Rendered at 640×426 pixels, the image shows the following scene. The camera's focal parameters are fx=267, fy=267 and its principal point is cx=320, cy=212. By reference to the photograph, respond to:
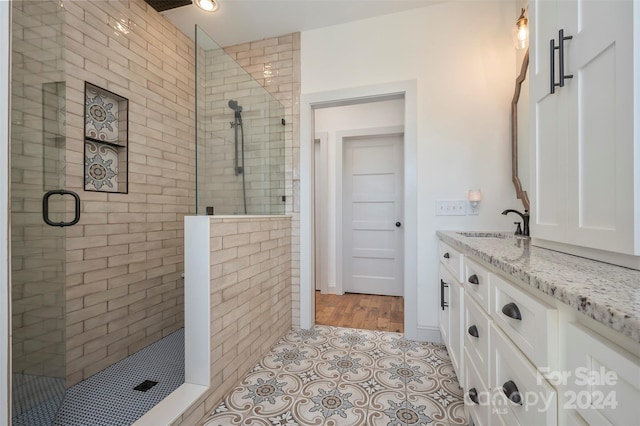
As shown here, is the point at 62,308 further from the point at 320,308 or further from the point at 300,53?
the point at 300,53

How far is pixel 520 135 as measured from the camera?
1.94 metres

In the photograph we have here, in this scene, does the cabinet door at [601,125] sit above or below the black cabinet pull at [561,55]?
below

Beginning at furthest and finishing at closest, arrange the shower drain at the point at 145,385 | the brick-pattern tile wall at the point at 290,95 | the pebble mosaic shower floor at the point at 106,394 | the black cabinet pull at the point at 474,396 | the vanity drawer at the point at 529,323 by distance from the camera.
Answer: the brick-pattern tile wall at the point at 290,95, the shower drain at the point at 145,385, the pebble mosaic shower floor at the point at 106,394, the black cabinet pull at the point at 474,396, the vanity drawer at the point at 529,323

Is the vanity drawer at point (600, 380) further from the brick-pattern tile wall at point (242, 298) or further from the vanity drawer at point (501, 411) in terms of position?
the brick-pattern tile wall at point (242, 298)

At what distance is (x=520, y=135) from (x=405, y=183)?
33.7 inches

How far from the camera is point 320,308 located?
3010 millimetres

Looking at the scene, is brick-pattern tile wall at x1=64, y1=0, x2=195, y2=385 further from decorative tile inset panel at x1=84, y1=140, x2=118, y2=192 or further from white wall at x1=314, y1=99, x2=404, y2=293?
white wall at x1=314, y1=99, x2=404, y2=293

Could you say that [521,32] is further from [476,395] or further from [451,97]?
[476,395]

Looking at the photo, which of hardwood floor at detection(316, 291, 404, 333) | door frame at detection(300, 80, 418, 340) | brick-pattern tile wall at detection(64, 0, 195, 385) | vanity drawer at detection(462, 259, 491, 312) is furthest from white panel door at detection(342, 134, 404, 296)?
vanity drawer at detection(462, 259, 491, 312)

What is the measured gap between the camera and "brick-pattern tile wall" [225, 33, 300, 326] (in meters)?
2.50

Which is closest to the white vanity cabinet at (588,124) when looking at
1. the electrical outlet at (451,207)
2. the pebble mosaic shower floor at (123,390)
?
the electrical outlet at (451,207)

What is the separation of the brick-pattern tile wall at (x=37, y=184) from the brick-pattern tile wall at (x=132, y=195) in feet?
0.86

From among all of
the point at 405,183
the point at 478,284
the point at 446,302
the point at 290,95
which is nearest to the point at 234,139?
the point at 290,95

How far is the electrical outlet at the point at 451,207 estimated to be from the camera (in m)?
2.13
